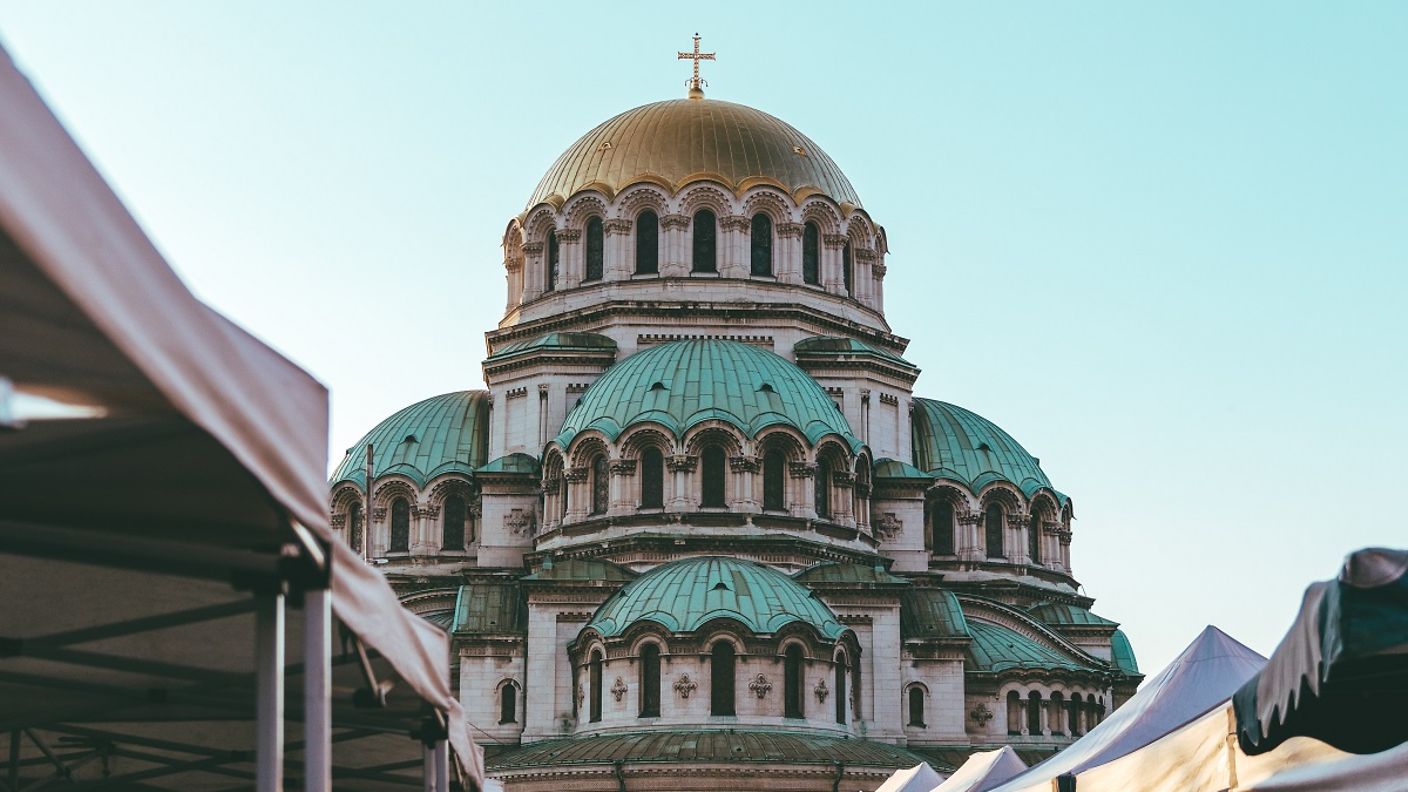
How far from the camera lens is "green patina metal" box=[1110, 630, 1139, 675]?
48.4 meters

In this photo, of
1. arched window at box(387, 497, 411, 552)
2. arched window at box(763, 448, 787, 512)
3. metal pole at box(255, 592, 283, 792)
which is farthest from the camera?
arched window at box(387, 497, 411, 552)

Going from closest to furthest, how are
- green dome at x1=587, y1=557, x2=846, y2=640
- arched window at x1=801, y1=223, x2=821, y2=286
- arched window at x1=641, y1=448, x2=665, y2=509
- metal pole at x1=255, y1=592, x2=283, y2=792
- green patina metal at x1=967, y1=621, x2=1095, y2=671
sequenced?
metal pole at x1=255, y1=592, x2=283, y2=792 < green dome at x1=587, y1=557, x2=846, y2=640 < arched window at x1=641, y1=448, x2=665, y2=509 < green patina metal at x1=967, y1=621, x2=1095, y2=671 < arched window at x1=801, y1=223, x2=821, y2=286

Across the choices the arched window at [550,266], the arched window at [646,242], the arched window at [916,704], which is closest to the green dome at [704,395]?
the arched window at [646,242]

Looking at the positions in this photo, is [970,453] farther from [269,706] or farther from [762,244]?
[269,706]

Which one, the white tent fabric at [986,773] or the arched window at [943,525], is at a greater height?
the arched window at [943,525]

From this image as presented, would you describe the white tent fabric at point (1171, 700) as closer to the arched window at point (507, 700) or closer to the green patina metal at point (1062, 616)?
the arched window at point (507, 700)

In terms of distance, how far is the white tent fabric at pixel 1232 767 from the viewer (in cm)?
898

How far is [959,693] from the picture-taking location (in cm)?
4153

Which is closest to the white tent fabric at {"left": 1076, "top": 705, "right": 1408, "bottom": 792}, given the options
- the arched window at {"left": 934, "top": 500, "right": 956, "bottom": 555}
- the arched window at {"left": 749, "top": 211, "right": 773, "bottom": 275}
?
the arched window at {"left": 749, "top": 211, "right": 773, "bottom": 275}

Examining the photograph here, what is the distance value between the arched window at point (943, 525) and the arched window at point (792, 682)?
9.61 meters

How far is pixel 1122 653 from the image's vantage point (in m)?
48.9

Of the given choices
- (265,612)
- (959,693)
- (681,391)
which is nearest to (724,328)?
(681,391)

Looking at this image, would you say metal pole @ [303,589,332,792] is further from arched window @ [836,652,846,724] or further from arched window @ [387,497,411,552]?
arched window @ [387,497,411,552]

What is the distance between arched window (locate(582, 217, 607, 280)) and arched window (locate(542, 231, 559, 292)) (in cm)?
85
